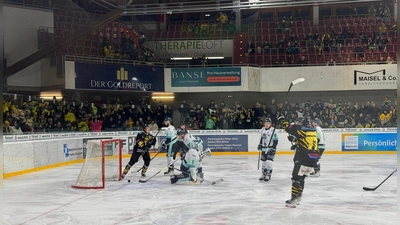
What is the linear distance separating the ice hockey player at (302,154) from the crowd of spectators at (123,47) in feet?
43.8

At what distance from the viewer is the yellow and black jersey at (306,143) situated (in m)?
6.40

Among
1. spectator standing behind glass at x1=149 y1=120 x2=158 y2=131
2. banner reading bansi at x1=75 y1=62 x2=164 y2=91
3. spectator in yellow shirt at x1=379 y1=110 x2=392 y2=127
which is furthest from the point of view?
banner reading bansi at x1=75 y1=62 x2=164 y2=91

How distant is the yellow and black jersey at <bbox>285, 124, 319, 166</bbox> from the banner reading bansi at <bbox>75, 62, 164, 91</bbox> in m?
11.9

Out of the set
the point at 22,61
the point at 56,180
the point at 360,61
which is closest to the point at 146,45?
the point at 22,61

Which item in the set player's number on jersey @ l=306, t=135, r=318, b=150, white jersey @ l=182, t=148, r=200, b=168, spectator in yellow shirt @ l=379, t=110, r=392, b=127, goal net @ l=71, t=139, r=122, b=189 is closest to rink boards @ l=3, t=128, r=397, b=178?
spectator in yellow shirt @ l=379, t=110, r=392, b=127

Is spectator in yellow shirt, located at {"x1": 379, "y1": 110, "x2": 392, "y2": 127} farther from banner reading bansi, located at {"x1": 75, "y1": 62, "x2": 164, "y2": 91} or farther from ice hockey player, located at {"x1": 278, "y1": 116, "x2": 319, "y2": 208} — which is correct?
ice hockey player, located at {"x1": 278, "y1": 116, "x2": 319, "y2": 208}

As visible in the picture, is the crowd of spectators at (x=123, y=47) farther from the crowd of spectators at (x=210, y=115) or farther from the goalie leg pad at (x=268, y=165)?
the goalie leg pad at (x=268, y=165)

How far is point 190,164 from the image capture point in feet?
28.6

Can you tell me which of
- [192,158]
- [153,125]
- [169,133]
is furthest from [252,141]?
[192,158]

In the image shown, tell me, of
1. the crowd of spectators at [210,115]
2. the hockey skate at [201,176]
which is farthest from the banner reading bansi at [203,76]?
the hockey skate at [201,176]

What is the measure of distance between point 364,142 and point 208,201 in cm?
1079

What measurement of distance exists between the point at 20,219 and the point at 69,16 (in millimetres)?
14144

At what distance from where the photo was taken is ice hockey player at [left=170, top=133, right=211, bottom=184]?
8.66 m

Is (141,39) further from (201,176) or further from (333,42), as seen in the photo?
(201,176)
